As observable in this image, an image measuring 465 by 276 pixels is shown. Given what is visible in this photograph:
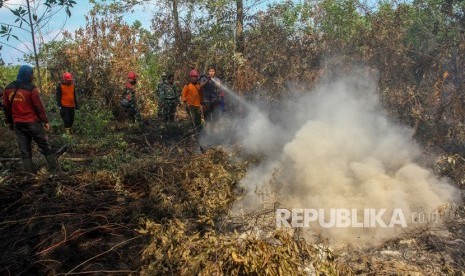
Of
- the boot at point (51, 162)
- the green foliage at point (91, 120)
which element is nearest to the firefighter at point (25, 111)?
the boot at point (51, 162)

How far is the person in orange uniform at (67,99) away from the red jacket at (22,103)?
300 cm

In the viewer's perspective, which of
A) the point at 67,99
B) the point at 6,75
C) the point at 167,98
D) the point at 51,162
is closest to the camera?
the point at 51,162

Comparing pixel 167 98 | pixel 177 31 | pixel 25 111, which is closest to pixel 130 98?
pixel 167 98

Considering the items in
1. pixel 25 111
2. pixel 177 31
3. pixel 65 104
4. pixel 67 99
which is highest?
pixel 177 31

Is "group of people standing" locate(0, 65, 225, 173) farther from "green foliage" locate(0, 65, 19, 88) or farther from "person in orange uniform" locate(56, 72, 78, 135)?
"green foliage" locate(0, 65, 19, 88)

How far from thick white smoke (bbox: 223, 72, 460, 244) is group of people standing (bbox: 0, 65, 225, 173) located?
248 centimetres

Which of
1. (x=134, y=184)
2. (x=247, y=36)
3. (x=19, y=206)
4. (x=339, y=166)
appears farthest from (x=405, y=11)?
(x=19, y=206)

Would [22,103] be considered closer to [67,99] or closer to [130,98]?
[67,99]

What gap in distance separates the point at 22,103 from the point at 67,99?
325 cm

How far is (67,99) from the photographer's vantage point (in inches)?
364

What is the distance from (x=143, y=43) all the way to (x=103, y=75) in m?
2.04

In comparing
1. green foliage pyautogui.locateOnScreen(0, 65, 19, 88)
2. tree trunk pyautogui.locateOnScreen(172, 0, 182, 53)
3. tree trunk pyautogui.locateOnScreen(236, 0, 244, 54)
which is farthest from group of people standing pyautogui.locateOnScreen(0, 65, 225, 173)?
green foliage pyautogui.locateOnScreen(0, 65, 19, 88)

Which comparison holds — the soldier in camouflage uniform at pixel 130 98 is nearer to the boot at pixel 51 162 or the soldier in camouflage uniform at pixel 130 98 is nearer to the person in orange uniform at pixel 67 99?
the person in orange uniform at pixel 67 99

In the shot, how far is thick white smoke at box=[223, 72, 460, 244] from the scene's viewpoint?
4.98 meters
